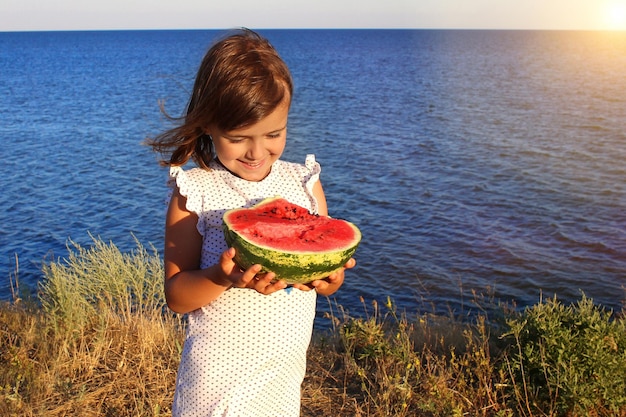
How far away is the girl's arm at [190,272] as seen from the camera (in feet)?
6.71

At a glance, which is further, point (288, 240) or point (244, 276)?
point (288, 240)

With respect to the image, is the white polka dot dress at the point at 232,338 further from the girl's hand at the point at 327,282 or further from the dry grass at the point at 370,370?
the dry grass at the point at 370,370

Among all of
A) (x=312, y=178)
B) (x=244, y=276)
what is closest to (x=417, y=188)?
(x=312, y=178)

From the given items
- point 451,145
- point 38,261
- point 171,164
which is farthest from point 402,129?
point 171,164

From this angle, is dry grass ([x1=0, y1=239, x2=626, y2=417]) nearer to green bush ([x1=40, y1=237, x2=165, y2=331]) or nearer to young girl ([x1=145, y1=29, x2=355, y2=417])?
green bush ([x1=40, y1=237, x2=165, y2=331])

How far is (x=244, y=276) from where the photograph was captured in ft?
6.48

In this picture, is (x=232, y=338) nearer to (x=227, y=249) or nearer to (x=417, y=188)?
(x=227, y=249)

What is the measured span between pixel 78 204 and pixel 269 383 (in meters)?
13.5

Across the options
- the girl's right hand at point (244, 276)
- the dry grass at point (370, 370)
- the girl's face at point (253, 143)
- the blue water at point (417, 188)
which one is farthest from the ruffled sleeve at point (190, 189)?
the dry grass at point (370, 370)

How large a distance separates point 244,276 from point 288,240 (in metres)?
0.33

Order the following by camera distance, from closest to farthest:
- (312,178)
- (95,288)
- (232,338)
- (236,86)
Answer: (236,86) < (232,338) < (312,178) < (95,288)

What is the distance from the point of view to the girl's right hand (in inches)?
77.9

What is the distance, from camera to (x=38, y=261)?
11.4m

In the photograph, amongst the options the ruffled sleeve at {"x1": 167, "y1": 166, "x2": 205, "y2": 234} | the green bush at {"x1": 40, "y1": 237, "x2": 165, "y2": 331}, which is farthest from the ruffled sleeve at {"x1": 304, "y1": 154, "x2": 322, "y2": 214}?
the green bush at {"x1": 40, "y1": 237, "x2": 165, "y2": 331}
